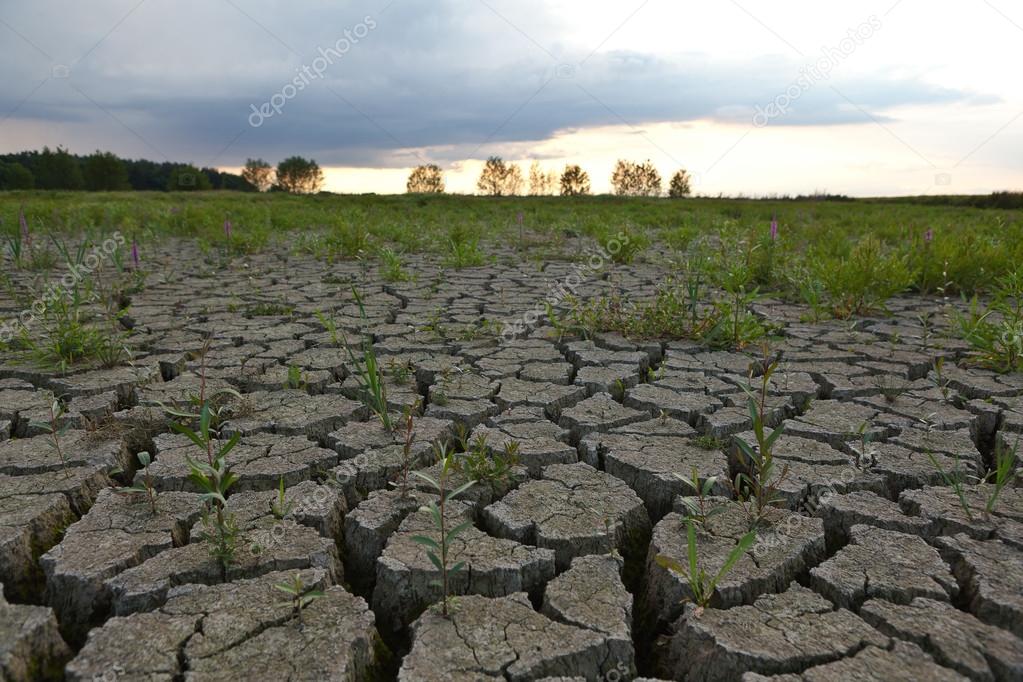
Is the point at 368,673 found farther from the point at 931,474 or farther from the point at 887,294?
the point at 887,294

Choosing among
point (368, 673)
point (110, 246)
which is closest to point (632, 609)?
point (368, 673)

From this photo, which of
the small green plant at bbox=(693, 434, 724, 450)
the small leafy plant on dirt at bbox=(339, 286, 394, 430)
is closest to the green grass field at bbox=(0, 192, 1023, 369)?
the small green plant at bbox=(693, 434, 724, 450)

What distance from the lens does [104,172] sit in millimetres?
56062

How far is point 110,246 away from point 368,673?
289 inches

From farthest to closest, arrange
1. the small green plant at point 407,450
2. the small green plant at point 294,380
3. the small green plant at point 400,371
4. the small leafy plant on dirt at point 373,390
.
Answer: the small green plant at point 400,371 < the small green plant at point 294,380 < the small leafy plant on dirt at point 373,390 < the small green plant at point 407,450

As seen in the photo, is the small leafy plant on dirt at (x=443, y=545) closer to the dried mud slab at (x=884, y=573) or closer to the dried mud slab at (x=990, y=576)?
the dried mud slab at (x=884, y=573)

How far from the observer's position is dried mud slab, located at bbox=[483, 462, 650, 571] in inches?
78.7

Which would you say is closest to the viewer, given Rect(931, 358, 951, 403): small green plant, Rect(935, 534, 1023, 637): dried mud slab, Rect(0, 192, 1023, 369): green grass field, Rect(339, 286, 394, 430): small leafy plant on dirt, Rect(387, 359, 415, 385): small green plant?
Rect(935, 534, 1023, 637): dried mud slab

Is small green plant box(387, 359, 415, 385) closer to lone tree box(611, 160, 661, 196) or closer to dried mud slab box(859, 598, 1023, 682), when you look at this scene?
dried mud slab box(859, 598, 1023, 682)

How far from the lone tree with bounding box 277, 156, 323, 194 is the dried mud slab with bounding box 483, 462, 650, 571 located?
53.2 m

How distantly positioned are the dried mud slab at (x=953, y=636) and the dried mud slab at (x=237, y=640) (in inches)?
47.8

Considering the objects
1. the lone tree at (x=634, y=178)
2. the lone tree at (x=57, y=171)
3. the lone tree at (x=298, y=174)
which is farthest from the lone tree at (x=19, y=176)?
the lone tree at (x=634, y=178)

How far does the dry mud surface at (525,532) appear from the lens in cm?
155

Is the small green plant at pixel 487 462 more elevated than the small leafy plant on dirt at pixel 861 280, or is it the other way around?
the small leafy plant on dirt at pixel 861 280
